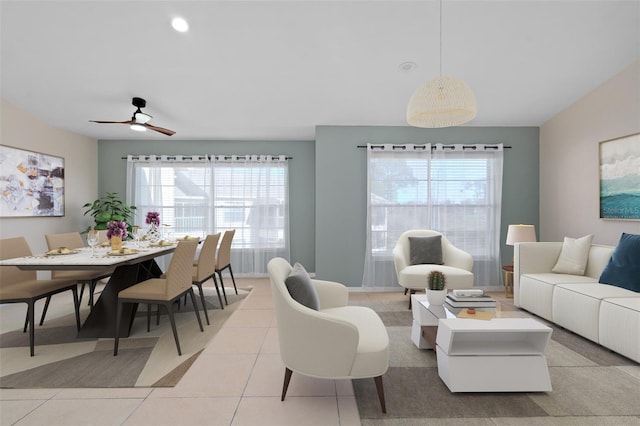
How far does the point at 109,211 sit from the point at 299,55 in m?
4.07

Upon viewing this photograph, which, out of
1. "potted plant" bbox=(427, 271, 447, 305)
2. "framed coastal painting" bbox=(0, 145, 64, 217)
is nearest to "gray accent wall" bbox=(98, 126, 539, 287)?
"potted plant" bbox=(427, 271, 447, 305)

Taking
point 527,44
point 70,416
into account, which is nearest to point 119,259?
point 70,416

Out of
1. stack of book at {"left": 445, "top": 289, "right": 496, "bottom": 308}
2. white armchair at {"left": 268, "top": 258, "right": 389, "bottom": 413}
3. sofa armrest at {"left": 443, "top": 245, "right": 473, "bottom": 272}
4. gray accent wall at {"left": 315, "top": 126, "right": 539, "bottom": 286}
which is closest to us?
white armchair at {"left": 268, "top": 258, "right": 389, "bottom": 413}

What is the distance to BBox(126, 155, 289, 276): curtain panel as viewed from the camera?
529cm

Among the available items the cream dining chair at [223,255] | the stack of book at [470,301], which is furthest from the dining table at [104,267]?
the stack of book at [470,301]

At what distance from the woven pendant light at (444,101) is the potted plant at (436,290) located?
133cm

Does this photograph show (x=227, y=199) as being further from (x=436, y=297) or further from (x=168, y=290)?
(x=436, y=297)

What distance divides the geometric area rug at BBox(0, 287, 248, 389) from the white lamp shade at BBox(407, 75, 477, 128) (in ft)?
9.13

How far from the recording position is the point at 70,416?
5.79 ft

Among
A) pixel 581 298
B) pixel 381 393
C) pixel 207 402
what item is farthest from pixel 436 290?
pixel 207 402

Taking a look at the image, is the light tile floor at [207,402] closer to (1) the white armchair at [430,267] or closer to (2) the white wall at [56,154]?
(1) the white armchair at [430,267]

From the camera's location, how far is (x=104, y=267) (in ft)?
7.93

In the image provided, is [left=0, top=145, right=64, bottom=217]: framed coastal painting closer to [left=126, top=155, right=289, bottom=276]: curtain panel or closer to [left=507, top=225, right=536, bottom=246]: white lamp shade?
[left=126, top=155, right=289, bottom=276]: curtain panel

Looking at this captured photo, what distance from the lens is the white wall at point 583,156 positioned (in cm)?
333
